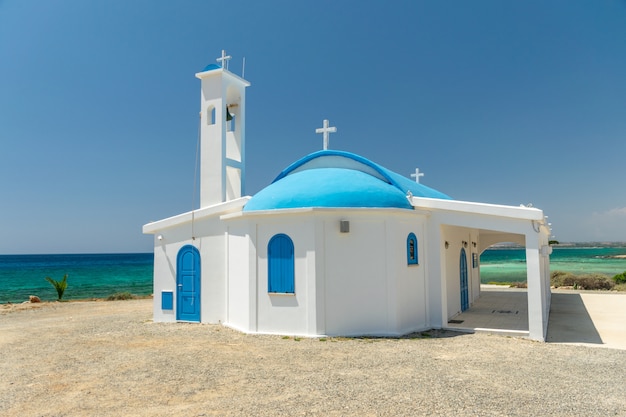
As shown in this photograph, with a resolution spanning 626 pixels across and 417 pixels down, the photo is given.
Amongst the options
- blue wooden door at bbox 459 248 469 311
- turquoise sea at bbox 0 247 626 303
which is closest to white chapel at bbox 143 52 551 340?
blue wooden door at bbox 459 248 469 311

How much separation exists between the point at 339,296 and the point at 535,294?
444 cm

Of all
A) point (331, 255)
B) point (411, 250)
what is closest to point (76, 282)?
point (331, 255)

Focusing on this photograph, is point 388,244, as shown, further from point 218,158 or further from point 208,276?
point 218,158

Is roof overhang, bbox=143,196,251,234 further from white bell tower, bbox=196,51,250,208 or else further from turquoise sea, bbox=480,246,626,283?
turquoise sea, bbox=480,246,626,283

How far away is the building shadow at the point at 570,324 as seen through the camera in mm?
10656

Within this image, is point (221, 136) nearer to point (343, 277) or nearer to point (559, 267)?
point (343, 277)

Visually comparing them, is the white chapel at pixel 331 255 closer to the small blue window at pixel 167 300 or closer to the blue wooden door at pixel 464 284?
the small blue window at pixel 167 300

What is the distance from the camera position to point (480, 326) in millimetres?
11742

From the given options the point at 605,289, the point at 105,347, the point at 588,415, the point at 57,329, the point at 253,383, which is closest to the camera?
the point at 588,415

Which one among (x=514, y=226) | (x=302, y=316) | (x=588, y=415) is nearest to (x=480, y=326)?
(x=514, y=226)

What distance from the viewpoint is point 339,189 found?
11.0m

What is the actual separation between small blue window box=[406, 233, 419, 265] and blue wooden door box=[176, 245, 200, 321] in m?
6.17

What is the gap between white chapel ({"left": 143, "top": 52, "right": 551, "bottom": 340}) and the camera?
10508mm

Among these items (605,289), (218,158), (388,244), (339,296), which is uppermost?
(218,158)
